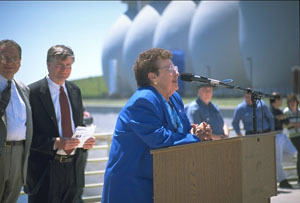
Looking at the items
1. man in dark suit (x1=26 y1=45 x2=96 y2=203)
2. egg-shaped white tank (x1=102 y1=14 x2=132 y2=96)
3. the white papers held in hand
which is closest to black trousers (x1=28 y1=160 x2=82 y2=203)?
man in dark suit (x1=26 y1=45 x2=96 y2=203)

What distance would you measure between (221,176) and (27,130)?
1.69 m

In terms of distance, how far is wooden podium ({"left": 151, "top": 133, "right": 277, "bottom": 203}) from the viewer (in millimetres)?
3125

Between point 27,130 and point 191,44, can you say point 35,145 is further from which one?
point 191,44

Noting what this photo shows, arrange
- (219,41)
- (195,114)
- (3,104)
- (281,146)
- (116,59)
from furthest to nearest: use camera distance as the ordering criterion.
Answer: (116,59) → (219,41) → (281,146) → (195,114) → (3,104)

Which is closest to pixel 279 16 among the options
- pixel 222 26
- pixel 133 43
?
pixel 222 26

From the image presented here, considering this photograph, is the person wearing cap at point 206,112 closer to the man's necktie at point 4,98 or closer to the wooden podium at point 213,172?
the wooden podium at point 213,172

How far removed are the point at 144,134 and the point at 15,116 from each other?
1264 mm

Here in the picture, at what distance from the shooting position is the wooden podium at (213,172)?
3125mm

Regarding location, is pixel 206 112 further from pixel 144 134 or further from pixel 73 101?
pixel 144 134

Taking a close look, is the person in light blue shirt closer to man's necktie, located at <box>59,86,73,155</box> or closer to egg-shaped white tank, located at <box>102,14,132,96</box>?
man's necktie, located at <box>59,86,73,155</box>

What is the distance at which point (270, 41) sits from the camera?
32562mm

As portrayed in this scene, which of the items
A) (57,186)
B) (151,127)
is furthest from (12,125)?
(151,127)

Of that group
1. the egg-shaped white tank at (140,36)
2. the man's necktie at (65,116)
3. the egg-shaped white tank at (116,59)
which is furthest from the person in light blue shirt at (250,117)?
the egg-shaped white tank at (116,59)

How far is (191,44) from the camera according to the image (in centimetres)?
4934
